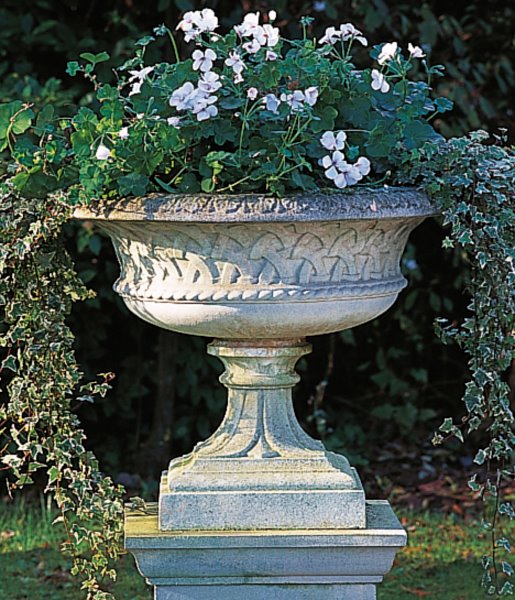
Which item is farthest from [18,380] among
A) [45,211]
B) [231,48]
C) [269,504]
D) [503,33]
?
[503,33]

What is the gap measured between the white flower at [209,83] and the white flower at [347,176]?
31cm

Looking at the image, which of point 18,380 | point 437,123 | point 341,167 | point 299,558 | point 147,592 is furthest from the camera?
point 437,123

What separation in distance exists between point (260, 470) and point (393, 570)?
1720mm

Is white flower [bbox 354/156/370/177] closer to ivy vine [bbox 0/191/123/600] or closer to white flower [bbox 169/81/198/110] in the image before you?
white flower [bbox 169/81/198/110]

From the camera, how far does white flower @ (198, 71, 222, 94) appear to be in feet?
8.02

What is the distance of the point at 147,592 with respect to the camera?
4.00 m

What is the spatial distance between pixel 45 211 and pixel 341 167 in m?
0.70

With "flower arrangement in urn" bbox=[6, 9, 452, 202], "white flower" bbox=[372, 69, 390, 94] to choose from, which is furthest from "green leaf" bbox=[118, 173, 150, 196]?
"white flower" bbox=[372, 69, 390, 94]

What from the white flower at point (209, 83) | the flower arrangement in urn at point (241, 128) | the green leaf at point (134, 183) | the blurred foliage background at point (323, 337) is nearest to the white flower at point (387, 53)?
the flower arrangement in urn at point (241, 128)

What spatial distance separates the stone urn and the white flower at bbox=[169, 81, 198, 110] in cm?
19

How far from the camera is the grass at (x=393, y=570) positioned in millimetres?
4020

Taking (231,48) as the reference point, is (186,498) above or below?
below

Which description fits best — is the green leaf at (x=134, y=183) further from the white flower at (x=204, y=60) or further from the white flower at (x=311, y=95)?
the white flower at (x=311, y=95)

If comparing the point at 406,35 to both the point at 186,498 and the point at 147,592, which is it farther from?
the point at 186,498
